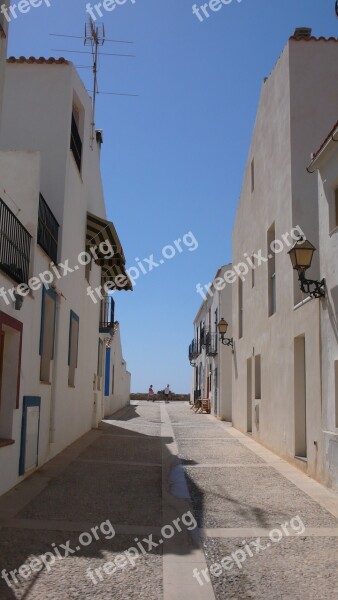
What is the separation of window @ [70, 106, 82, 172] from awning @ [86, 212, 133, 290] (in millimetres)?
1663

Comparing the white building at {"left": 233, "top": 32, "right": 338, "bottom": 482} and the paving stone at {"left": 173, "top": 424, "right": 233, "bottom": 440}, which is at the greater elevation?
the white building at {"left": 233, "top": 32, "right": 338, "bottom": 482}

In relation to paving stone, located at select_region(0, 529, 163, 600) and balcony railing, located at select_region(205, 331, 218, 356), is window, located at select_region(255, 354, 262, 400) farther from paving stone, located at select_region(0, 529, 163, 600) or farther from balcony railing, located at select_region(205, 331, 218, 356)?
paving stone, located at select_region(0, 529, 163, 600)

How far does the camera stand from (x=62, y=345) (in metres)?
12.3

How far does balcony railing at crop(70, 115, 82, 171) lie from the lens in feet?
43.5

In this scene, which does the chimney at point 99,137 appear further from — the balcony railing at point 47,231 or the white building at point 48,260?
the balcony railing at point 47,231

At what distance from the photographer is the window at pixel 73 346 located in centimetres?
1355

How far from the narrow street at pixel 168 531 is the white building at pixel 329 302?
701 mm

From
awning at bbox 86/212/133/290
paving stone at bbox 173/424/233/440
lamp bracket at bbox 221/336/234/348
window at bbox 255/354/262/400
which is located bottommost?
paving stone at bbox 173/424/233/440

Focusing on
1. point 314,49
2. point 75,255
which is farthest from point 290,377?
point 314,49

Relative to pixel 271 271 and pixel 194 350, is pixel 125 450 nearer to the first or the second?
pixel 271 271

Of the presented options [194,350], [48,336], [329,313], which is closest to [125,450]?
Answer: [48,336]

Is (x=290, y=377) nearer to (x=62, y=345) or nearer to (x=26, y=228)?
(x=62, y=345)

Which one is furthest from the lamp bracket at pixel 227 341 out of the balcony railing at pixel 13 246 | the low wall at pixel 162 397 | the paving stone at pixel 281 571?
the low wall at pixel 162 397

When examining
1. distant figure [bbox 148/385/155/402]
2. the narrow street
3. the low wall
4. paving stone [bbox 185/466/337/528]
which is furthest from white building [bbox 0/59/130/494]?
the low wall
